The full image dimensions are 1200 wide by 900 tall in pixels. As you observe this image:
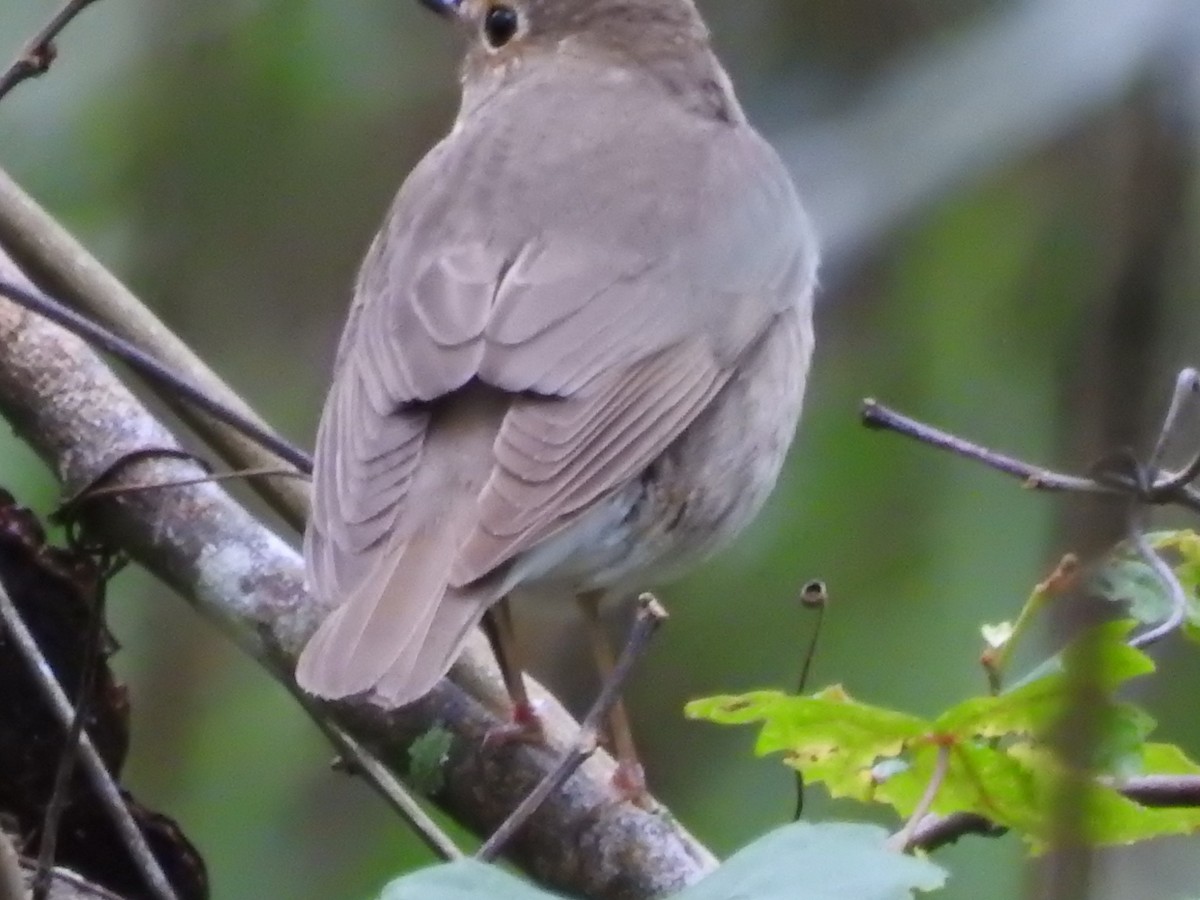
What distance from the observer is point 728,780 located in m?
4.43

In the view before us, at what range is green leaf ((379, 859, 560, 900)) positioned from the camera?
1.61 meters

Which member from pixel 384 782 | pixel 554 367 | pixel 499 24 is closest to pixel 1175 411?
pixel 384 782

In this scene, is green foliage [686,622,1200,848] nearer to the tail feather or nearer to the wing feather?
the tail feather

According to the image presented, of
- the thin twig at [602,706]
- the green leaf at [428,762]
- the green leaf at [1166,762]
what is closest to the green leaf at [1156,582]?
the green leaf at [1166,762]

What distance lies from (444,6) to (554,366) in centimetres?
115

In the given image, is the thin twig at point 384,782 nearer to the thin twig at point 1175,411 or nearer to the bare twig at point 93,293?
the bare twig at point 93,293

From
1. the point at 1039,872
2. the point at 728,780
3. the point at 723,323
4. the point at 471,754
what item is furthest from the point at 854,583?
the point at 1039,872

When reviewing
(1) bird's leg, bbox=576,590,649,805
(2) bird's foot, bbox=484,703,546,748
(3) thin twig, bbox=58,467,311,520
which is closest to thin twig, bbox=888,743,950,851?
(1) bird's leg, bbox=576,590,649,805

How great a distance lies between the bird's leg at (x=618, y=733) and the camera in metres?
2.83

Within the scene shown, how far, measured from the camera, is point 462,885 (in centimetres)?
164

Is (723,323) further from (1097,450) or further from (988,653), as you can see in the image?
(1097,450)

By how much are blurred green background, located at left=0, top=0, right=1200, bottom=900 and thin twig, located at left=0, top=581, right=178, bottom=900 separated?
1.48 m

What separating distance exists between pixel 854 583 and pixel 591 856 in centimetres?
204

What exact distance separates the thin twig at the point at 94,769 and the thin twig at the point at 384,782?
12.0 inches
